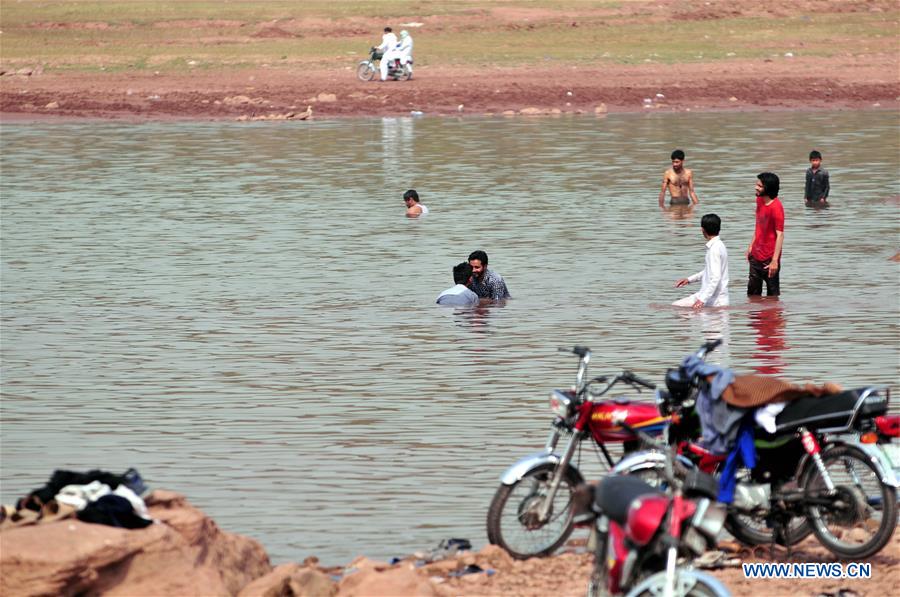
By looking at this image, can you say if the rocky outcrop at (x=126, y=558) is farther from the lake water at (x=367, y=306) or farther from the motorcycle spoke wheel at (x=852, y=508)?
the motorcycle spoke wheel at (x=852, y=508)

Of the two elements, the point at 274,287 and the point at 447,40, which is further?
the point at 447,40

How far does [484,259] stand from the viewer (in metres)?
16.1

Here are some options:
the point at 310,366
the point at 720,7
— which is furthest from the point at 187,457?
the point at 720,7

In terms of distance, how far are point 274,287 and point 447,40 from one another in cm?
2916

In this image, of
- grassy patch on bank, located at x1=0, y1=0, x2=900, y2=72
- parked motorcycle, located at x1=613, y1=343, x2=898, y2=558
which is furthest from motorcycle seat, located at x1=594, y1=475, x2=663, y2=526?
grassy patch on bank, located at x1=0, y1=0, x2=900, y2=72

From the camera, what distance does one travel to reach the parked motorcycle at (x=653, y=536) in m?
5.68

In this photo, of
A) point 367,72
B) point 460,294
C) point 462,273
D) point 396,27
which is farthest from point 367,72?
point 460,294

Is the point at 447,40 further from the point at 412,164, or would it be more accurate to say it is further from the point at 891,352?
the point at 891,352

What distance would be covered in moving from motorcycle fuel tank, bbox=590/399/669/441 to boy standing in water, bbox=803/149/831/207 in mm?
15420

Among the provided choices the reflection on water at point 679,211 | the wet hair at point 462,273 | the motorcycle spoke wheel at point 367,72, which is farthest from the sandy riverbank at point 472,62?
the wet hair at point 462,273

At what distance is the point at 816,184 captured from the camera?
907 inches

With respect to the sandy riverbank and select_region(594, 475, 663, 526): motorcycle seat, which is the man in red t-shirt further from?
the sandy riverbank

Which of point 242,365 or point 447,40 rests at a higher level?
point 447,40

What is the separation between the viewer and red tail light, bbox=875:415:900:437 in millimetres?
7688
